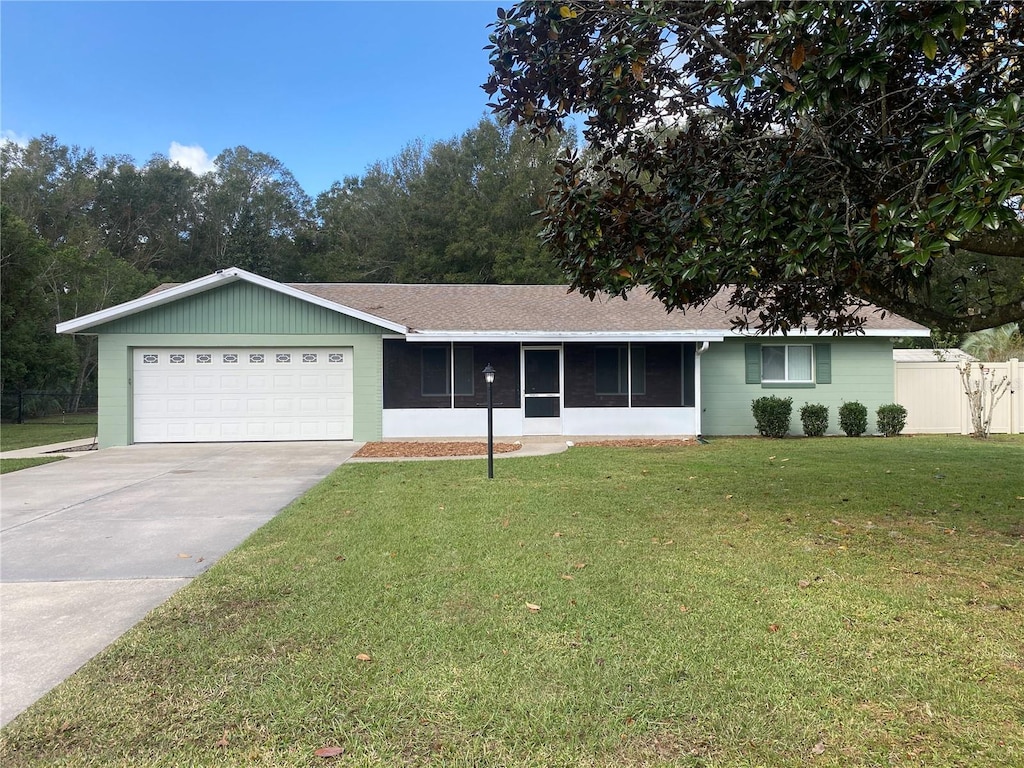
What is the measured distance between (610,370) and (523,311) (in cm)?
283

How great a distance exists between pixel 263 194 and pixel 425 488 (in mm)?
38901

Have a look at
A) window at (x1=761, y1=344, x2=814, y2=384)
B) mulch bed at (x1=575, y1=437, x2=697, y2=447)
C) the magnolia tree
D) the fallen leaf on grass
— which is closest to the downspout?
mulch bed at (x1=575, y1=437, x2=697, y2=447)

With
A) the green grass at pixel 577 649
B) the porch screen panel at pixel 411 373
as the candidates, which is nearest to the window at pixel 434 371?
the porch screen panel at pixel 411 373

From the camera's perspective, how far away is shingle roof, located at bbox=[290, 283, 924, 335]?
14172 mm

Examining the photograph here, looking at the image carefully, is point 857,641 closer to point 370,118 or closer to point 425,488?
point 425,488

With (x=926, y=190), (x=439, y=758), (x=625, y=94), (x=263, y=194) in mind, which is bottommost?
(x=439, y=758)

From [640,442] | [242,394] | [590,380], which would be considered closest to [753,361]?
[640,442]

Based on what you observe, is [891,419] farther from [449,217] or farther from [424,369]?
[449,217]

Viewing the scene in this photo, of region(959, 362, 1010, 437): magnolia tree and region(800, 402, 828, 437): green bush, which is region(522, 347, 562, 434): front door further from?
region(959, 362, 1010, 437): magnolia tree

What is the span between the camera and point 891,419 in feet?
47.1

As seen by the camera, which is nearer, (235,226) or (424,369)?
(424,369)

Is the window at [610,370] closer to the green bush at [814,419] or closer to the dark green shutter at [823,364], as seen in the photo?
the green bush at [814,419]

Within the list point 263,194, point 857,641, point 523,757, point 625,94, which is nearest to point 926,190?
point 625,94

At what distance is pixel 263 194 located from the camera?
41.0 metres
